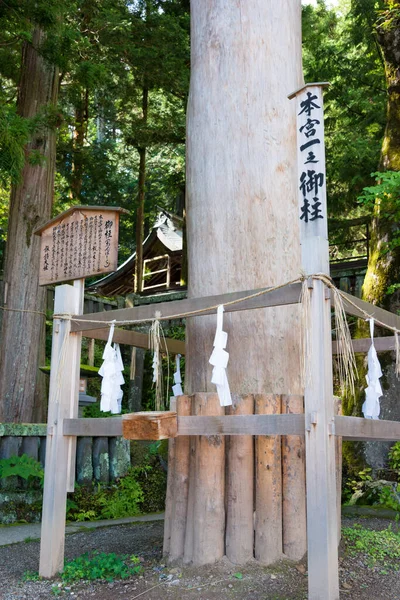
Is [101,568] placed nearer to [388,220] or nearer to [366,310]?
[366,310]

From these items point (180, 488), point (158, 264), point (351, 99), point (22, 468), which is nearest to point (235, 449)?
point (180, 488)

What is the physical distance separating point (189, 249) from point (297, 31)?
2.03m

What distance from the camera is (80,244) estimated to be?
481cm

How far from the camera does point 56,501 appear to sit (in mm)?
4383

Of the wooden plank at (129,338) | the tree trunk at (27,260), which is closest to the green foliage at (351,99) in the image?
the tree trunk at (27,260)

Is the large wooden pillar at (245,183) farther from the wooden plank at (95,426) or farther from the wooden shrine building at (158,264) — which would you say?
the wooden shrine building at (158,264)

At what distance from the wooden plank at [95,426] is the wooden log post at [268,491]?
971 mm

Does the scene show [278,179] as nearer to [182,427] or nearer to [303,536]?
[182,427]

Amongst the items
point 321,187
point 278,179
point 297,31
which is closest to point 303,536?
point 321,187

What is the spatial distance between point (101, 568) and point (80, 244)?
7.92ft

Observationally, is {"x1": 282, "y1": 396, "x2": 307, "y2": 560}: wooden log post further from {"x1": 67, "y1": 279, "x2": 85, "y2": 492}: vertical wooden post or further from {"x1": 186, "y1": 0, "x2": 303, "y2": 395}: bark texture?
{"x1": 67, "y1": 279, "x2": 85, "y2": 492}: vertical wooden post

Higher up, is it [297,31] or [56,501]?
[297,31]

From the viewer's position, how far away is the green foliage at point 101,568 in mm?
4172

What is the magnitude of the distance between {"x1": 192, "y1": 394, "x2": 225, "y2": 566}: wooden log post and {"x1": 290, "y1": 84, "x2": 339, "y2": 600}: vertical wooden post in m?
0.84
